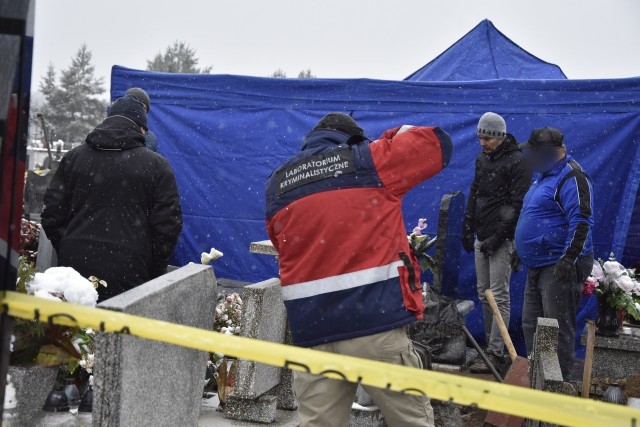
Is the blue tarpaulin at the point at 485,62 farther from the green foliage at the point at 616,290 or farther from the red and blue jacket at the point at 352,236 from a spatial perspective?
the red and blue jacket at the point at 352,236

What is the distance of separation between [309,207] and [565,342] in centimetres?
391

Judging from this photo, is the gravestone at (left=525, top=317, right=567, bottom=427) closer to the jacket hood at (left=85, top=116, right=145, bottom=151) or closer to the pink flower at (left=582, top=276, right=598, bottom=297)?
the pink flower at (left=582, top=276, right=598, bottom=297)

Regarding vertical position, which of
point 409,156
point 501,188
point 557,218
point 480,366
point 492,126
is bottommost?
point 480,366

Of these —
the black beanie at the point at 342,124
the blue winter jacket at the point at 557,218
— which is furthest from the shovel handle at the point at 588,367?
the black beanie at the point at 342,124

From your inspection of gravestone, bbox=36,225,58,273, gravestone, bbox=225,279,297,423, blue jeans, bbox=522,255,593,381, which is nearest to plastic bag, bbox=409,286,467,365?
blue jeans, bbox=522,255,593,381

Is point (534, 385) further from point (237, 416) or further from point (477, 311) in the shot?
point (477, 311)

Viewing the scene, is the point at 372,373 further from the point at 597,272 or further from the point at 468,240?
the point at 468,240

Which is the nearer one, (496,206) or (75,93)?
(496,206)

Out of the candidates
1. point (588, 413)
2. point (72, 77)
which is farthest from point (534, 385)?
point (72, 77)

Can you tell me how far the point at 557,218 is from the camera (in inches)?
262

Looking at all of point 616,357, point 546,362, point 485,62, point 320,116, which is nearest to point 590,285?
point 616,357

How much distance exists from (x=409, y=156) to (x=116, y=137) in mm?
1962

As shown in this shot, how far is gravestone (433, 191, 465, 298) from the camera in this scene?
26.1 ft

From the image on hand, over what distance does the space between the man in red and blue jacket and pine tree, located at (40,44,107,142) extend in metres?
57.2
